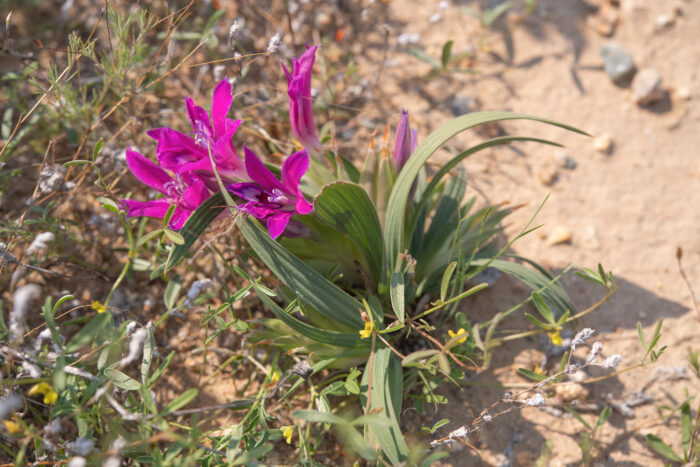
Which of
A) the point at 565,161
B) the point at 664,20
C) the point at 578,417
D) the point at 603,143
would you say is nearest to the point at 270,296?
the point at 578,417

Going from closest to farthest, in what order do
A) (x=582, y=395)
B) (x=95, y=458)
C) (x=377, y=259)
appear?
(x=95, y=458)
(x=377, y=259)
(x=582, y=395)

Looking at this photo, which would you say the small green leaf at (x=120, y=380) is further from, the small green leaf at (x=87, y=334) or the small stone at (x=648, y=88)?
the small stone at (x=648, y=88)

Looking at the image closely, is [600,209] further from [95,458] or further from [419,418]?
[95,458]

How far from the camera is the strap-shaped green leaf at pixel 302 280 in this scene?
1.62 meters

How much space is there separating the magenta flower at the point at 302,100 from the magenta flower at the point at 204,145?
0.75 feet

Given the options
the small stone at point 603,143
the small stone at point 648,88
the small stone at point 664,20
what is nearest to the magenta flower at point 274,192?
the small stone at point 603,143

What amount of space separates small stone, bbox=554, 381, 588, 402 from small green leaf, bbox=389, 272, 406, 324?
3.05 feet

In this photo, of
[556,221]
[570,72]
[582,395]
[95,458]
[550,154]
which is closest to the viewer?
[95,458]

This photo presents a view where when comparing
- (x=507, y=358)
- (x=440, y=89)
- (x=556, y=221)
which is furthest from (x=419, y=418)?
(x=440, y=89)

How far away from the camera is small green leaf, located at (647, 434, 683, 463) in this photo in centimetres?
201

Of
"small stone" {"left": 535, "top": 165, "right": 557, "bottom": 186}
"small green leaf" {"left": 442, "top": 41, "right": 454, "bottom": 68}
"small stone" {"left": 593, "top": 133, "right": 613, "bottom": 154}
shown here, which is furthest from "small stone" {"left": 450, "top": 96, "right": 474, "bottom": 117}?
"small stone" {"left": 593, "top": 133, "right": 613, "bottom": 154}

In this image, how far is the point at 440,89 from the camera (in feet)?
10.2

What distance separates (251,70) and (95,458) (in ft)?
7.36

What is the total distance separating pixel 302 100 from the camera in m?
1.87
